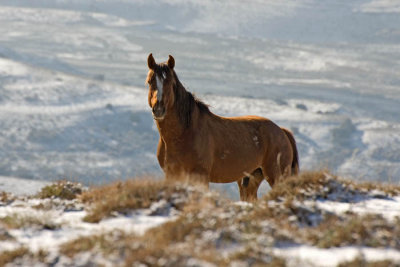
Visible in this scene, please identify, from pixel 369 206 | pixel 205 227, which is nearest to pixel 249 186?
pixel 369 206

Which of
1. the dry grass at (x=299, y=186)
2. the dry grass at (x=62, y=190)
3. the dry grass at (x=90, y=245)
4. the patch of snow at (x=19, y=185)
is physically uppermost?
the dry grass at (x=299, y=186)

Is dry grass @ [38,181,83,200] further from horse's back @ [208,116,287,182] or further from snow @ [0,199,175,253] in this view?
horse's back @ [208,116,287,182]

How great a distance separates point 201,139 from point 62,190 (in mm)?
2693

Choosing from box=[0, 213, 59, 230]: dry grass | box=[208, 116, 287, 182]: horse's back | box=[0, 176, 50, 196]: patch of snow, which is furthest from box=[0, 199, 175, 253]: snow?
box=[0, 176, 50, 196]: patch of snow

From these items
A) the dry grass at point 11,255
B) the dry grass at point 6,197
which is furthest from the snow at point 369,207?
the dry grass at point 6,197

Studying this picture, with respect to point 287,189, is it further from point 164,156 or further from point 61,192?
point 61,192

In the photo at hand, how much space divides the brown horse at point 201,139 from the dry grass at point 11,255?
11.5ft

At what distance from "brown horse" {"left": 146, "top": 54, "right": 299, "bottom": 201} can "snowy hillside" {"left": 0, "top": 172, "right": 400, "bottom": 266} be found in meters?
1.23

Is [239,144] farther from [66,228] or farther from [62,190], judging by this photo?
[66,228]

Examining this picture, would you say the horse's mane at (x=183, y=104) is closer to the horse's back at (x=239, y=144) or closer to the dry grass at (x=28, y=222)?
the horse's back at (x=239, y=144)

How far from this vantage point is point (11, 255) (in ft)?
27.5

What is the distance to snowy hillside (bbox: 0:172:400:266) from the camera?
795cm

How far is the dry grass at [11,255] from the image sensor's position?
829cm

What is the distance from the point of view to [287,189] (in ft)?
35.4
